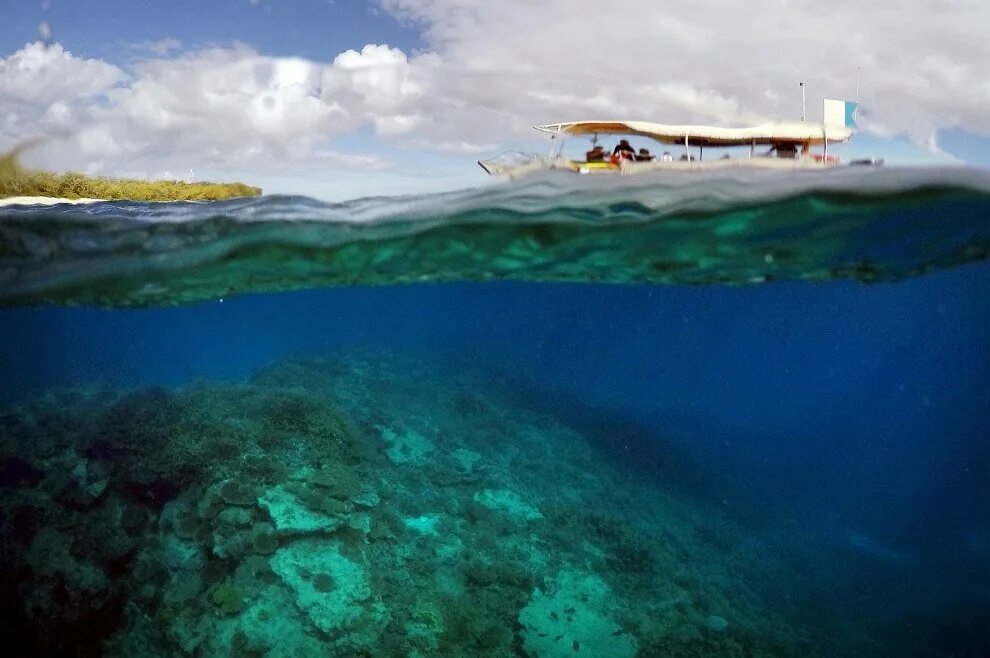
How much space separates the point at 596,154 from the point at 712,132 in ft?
7.62

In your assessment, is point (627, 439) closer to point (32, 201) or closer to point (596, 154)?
point (596, 154)

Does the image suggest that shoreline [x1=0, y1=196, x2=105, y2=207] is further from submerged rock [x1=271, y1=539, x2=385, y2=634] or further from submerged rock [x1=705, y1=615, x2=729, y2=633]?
submerged rock [x1=705, y1=615, x2=729, y2=633]

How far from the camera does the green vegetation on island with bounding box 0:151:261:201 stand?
8703 millimetres

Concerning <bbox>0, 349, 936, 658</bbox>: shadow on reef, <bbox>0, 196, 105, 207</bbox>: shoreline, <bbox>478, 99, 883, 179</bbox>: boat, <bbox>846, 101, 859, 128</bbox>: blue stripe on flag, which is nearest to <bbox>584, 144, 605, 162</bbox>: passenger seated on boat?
<bbox>478, 99, 883, 179</bbox>: boat

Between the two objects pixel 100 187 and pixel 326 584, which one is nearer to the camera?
pixel 326 584

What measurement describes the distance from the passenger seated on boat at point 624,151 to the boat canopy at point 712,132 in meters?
0.30

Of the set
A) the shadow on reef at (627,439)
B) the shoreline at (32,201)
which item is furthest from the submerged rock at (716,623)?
the shoreline at (32,201)

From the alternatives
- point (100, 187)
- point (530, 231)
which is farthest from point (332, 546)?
point (100, 187)

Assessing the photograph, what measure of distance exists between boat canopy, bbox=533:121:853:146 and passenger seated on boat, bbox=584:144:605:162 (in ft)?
1.85

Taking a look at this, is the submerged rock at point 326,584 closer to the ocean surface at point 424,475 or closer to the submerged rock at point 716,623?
the ocean surface at point 424,475

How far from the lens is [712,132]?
10.1 m

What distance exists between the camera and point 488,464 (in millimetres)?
13219

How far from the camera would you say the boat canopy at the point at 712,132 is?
393 inches

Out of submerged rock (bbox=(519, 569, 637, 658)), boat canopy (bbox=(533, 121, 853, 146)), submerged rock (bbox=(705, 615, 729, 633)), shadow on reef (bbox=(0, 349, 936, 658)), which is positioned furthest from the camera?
boat canopy (bbox=(533, 121, 853, 146))
